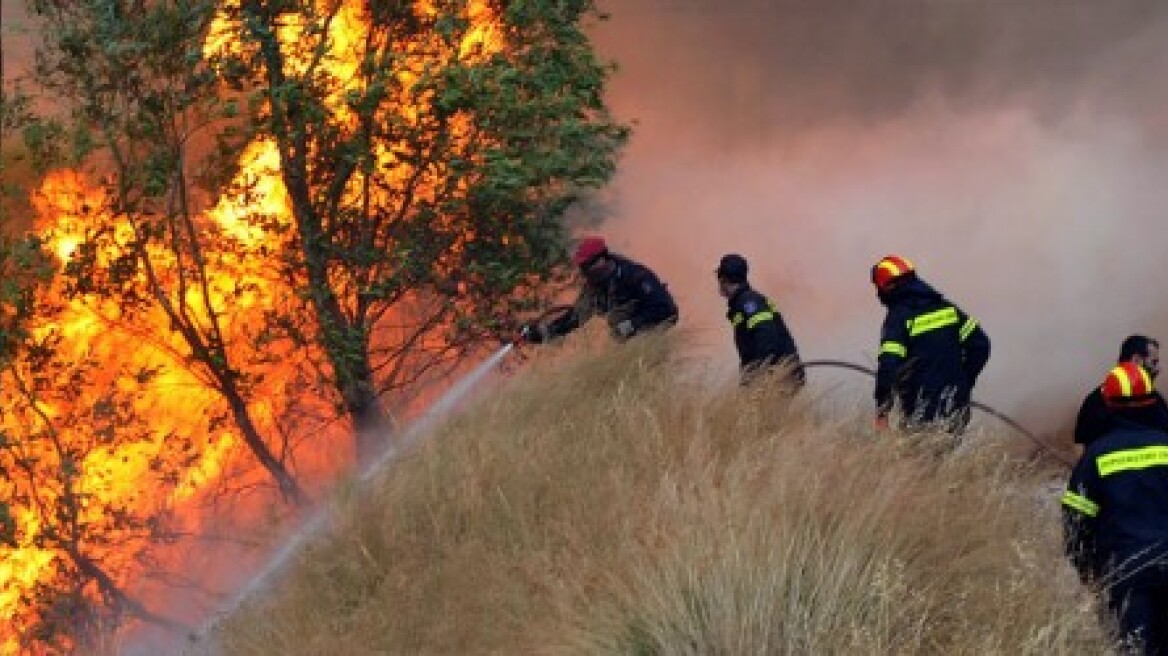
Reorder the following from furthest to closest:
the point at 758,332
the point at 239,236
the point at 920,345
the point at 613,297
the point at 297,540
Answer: the point at 239,236 → the point at 613,297 → the point at 758,332 → the point at 920,345 → the point at 297,540

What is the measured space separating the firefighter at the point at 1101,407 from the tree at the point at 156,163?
17.4 ft

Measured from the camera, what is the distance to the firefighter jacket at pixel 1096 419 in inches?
210

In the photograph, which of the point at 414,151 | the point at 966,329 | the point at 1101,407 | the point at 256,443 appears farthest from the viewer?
the point at 256,443

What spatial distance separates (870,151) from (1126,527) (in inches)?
403

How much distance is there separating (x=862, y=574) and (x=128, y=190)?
6.79 metres

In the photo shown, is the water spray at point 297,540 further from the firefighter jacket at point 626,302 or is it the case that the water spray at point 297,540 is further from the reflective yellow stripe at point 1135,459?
the reflective yellow stripe at point 1135,459

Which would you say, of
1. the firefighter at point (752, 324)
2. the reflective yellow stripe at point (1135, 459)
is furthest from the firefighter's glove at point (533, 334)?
the reflective yellow stripe at point (1135, 459)

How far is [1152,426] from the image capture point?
5.24m

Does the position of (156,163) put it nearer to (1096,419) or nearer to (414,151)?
(414,151)

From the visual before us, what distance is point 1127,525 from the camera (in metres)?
4.96

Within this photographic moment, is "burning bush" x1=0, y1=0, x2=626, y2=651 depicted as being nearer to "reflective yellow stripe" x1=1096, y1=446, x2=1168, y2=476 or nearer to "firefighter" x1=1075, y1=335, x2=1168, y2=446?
"firefighter" x1=1075, y1=335, x2=1168, y2=446

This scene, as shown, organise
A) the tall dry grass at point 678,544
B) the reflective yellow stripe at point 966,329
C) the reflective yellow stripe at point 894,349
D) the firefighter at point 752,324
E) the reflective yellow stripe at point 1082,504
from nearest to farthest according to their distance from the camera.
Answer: the tall dry grass at point 678,544 < the reflective yellow stripe at point 1082,504 < the reflective yellow stripe at point 894,349 < the reflective yellow stripe at point 966,329 < the firefighter at point 752,324

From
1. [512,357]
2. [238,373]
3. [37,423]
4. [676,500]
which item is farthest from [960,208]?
[676,500]

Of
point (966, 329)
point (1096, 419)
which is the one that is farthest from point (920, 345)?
point (1096, 419)
